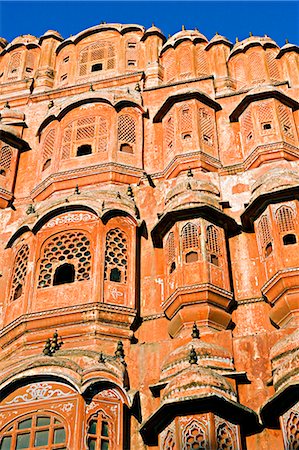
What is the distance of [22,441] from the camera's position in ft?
42.1

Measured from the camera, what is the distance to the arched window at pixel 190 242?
1603cm

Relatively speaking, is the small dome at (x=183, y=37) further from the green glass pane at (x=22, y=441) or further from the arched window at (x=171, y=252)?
the green glass pane at (x=22, y=441)

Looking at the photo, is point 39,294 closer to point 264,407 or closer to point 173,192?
point 173,192

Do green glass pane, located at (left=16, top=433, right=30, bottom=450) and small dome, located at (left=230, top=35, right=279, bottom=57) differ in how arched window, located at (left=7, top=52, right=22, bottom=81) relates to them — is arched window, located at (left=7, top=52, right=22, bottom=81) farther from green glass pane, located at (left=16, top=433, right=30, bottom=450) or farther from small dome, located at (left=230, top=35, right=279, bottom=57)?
green glass pane, located at (left=16, top=433, right=30, bottom=450)

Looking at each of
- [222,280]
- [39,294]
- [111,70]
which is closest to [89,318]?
[39,294]

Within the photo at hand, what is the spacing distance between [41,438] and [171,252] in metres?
5.35

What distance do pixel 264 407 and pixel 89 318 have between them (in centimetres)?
423

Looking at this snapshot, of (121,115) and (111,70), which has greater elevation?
(111,70)

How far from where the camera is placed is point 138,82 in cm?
2262

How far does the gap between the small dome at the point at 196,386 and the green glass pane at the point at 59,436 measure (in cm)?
180

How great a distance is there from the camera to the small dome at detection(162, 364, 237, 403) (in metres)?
12.7

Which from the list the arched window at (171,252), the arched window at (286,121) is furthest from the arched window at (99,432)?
the arched window at (286,121)

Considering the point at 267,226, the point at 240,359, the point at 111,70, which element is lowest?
the point at 240,359

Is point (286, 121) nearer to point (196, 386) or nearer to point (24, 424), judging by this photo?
point (196, 386)
